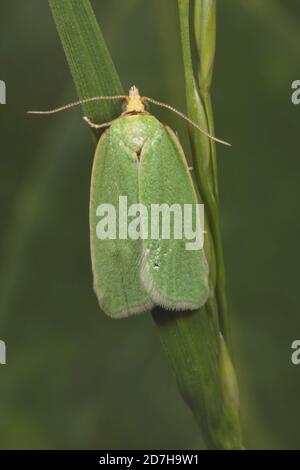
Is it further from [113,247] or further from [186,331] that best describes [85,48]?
[186,331]

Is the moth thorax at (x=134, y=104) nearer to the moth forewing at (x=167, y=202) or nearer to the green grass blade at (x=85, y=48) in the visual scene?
the moth forewing at (x=167, y=202)

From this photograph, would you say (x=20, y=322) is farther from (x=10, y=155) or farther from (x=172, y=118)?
(x=172, y=118)

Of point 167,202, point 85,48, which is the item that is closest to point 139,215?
point 167,202

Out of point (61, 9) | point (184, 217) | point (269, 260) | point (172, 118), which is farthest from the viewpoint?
point (269, 260)

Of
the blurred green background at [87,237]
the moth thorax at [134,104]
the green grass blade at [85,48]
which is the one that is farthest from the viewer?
the blurred green background at [87,237]

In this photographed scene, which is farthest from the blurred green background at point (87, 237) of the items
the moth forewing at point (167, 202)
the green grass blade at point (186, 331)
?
the green grass blade at point (186, 331)

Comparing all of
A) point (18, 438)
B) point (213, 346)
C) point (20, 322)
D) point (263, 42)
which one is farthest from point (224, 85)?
point (18, 438)
